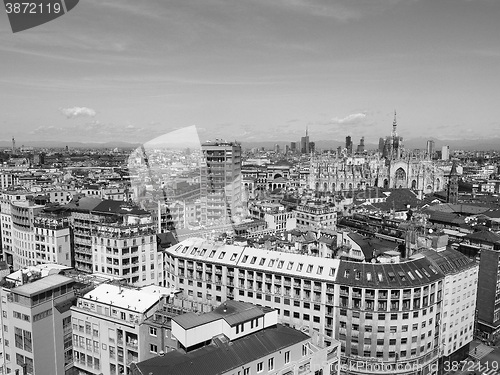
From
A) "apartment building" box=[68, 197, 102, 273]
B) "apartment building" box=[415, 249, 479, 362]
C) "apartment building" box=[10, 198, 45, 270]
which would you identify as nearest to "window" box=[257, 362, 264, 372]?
"apartment building" box=[415, 249, 479, 362]

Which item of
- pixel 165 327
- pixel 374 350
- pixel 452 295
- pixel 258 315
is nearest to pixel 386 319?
pixel 374 350

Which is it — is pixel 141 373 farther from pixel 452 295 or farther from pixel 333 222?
pixel 333 222

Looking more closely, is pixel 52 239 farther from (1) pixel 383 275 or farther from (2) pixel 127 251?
(1) pixel 383 275

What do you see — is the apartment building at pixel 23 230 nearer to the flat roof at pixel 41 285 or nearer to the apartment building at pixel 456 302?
the flat roof at pixel 41 285

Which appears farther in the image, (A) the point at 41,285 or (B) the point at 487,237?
(B) the point at 487,237

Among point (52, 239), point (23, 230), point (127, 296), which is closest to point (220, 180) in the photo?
point (23, 230)
